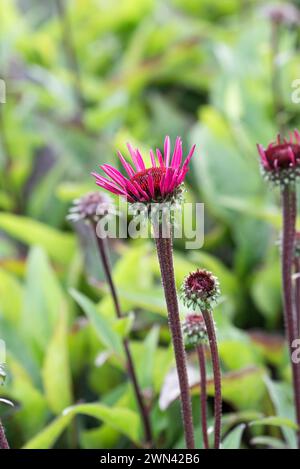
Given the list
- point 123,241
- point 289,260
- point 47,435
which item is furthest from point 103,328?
point 123,241

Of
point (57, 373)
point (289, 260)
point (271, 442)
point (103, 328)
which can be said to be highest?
point (289, 260)

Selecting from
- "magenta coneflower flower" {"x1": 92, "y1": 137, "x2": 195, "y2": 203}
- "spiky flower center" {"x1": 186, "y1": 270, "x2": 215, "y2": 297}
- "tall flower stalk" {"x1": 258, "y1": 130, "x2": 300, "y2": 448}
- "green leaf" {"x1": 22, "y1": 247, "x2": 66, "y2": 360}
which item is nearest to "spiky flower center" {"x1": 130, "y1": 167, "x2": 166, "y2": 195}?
"magenta coneflower flower" {"x1": 92, "y1": 137, "x2": 195, "y2": 203}

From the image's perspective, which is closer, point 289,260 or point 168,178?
point 168,178

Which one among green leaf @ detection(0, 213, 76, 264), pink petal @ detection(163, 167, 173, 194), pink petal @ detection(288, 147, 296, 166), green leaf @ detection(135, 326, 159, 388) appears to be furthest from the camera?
green leaf @ detection(0, 213, 76, 264)

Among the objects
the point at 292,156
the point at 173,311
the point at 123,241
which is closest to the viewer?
the point at 173,311

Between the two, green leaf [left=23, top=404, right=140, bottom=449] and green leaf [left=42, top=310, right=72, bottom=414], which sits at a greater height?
green leaf [left=42, top=310, right=72, bottom=414]

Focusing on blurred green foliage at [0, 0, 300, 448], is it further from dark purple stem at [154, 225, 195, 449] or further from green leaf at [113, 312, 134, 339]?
dark purple stem at [154, 225, 195, 449]

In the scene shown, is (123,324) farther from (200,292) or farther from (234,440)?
(200,292)

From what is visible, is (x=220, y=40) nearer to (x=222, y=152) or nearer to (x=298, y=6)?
(x=298, y=6)
